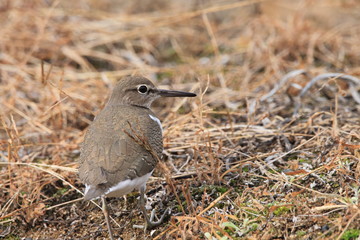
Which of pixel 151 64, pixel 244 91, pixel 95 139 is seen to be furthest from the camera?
pixel 151 64

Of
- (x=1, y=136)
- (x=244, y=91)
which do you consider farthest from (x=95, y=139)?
(x=244, y=91)

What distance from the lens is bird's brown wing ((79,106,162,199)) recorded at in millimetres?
4047

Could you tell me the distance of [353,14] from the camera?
8891 mm

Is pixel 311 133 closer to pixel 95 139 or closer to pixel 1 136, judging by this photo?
pixel 95 139

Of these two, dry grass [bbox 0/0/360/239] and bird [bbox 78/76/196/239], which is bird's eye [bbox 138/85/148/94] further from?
dry grass [bbox 0/0/360/239]

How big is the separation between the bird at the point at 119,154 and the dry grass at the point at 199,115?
0.68 ft

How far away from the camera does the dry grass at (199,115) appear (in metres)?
4.25

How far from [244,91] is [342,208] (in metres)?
3.19

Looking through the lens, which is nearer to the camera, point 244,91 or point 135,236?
point 135,236

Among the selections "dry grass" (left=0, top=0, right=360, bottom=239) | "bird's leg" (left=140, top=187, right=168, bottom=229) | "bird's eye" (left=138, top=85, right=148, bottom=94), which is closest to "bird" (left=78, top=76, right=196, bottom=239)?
"bird's leg" (left=140, top=187, right=168, bottom=229)

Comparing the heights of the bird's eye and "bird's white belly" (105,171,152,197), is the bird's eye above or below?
above

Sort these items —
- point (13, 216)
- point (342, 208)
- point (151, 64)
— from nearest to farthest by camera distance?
1. point (342, 208)
2. point (13, 216)
3. point (151, 64)

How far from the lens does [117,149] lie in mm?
4238

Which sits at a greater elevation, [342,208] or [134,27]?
[342,208]
